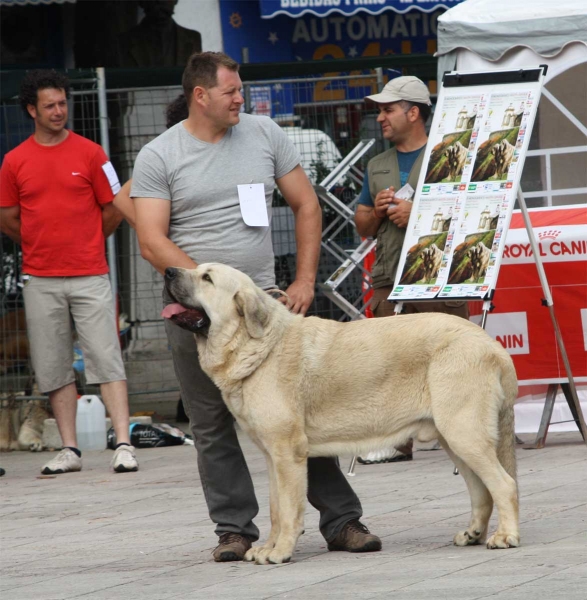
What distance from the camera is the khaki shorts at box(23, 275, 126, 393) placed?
29.6 ft

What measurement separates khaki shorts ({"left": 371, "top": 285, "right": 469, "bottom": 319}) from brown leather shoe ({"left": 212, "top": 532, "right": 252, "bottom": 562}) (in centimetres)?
242

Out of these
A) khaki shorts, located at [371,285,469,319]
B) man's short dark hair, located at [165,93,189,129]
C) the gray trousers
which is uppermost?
man's short dark hair, located at [165,93,189,129]

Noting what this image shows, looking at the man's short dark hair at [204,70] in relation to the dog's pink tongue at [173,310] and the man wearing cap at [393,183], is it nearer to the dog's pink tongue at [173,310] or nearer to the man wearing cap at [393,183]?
the dog's pink tongue at [173,310]

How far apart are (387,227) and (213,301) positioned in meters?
3.07

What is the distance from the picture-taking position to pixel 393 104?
8219 millimetres

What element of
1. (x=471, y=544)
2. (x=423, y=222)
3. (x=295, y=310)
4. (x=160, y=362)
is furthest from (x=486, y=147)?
(x=160, y=362)

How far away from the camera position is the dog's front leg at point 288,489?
216 inches

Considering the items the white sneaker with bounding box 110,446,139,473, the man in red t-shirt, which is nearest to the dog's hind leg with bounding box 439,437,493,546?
the white sneaker with bounding box 110,446,139,473

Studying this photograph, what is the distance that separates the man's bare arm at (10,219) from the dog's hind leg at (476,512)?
14.6 ft

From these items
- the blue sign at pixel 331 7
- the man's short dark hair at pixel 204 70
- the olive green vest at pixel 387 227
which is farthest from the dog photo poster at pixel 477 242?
the blue sign at pixel 331 7

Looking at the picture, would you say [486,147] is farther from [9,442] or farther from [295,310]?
[9,442]

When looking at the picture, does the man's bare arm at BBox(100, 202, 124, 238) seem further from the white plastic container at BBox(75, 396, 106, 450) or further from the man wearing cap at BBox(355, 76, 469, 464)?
the man wearing cap at BBox(355, 76, 469, 464)

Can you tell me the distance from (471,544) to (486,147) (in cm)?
304

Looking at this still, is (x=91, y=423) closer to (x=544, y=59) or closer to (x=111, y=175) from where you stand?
(x=111, y=175)
